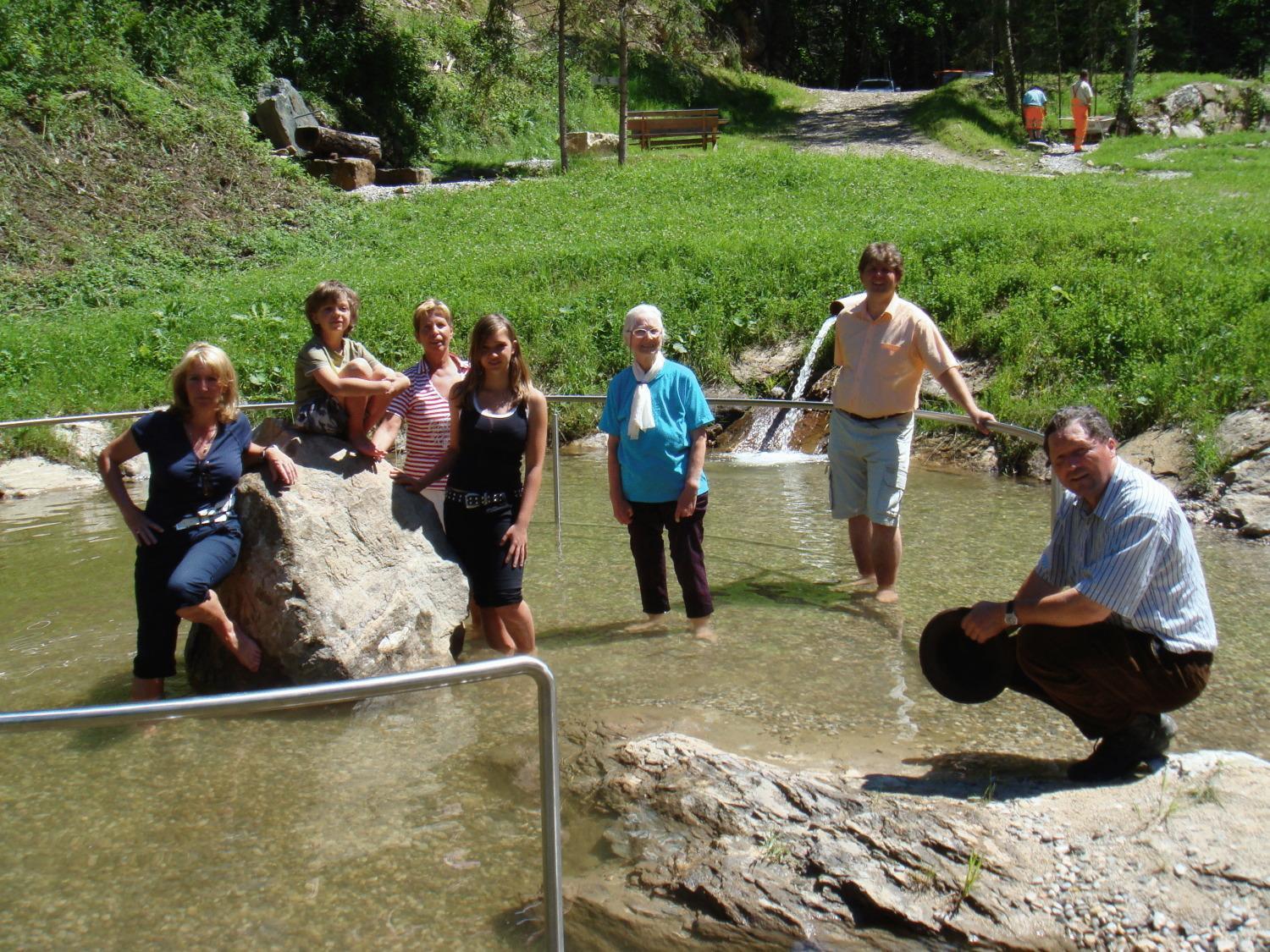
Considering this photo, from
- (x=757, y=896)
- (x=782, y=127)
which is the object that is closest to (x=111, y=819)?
(x=757, y=896)

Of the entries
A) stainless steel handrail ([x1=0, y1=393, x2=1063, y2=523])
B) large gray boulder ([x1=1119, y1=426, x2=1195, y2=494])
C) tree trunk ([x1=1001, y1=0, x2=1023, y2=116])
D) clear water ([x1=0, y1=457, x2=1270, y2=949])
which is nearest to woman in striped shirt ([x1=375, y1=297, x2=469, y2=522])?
clear water ([x1=0, y1=457, x2=1270, y2=949])

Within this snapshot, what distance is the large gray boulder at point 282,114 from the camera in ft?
83.1

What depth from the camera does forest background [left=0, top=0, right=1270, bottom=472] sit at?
40.9ft

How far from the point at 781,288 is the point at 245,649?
33.1 ft

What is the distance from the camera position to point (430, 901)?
3.73 m

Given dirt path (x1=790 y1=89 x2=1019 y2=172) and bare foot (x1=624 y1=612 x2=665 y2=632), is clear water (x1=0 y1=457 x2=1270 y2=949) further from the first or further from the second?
dirt path (x1=790 y1=89 x2=1019 y2=172)

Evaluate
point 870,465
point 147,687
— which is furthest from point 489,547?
point 870,465

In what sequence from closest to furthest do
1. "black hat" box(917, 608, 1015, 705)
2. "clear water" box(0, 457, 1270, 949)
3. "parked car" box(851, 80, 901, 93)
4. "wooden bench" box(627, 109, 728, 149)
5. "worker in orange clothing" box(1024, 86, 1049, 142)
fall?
1. "clear water" box(0, 457, 1270, 949)
2. "black hat" box(917, 608, 1015, 705)
3. "worker in orange clothing" box(1024, 86, 1049, 142)
4. "wooden bench" box(627, 109, 728, 149)
5. "parked car" box(851, 80, 901, 93)

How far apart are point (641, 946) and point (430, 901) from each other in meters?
0.66

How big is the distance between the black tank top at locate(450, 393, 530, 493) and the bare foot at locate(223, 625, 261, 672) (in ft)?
3.97

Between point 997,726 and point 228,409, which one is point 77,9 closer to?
point 228,409

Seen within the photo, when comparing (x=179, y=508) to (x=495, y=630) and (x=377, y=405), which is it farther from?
(x=495, y=630)

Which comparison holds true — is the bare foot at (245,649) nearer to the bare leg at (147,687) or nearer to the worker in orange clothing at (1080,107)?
the bare leg at (147,687)

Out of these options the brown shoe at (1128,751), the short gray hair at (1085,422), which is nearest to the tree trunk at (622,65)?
the short gray hair at (1085,422)
